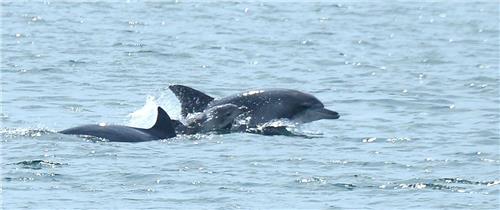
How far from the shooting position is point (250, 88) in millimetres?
28812

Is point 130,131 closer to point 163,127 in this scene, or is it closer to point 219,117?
point 163,127

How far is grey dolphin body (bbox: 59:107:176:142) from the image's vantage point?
20.5m

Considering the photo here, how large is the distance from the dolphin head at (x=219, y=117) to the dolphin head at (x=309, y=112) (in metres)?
1.31

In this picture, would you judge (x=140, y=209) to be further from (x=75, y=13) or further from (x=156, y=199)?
(x=75, y=13)

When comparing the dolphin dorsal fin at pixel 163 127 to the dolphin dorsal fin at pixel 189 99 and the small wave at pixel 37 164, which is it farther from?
the small wave at pixel 37 164

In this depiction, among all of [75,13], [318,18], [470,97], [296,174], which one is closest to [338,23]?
[318,18]

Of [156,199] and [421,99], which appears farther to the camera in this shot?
[421,99]

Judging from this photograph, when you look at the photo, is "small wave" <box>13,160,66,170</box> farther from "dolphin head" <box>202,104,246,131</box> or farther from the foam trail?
the foam trail

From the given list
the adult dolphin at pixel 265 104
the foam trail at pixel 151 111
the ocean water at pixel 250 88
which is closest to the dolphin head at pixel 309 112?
the adult dolphin at pixel 265 104

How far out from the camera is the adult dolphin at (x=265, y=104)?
2262cm

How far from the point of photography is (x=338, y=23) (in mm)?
46750

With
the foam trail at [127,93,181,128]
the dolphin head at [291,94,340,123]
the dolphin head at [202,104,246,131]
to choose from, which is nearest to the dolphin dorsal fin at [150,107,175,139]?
the dolphin head at [202,104,246,131]

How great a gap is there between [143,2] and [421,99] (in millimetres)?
27959

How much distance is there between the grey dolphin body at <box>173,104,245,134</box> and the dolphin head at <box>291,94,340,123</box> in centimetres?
130
